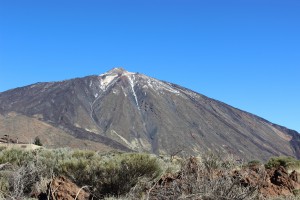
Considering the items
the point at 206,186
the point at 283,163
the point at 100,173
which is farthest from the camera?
the point at 283,163

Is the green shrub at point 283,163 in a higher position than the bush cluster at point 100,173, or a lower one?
higher

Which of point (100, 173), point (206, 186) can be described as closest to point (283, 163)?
point (100, 173)

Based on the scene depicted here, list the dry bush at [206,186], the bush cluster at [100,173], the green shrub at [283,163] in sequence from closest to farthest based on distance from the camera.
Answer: the dry bush at [206,186], the bush cluster at [100,173], the green shrub at [283,163]

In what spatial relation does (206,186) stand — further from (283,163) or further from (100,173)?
(283,163)

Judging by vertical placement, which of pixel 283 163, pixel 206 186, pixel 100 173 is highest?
pixel 283 163

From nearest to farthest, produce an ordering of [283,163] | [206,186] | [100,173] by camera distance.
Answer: [206,186], [100,173], [283,163]

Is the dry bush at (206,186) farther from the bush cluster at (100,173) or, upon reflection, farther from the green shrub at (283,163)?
the green shrub at (283,163)

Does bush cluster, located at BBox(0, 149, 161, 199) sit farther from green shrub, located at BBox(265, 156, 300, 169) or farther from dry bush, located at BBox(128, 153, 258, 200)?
green shrub, located at BBox(265, 156, 300, 169)

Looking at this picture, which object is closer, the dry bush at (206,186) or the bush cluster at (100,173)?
the dry bush at (206,186)

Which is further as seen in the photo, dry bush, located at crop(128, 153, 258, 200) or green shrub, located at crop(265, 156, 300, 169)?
green shrub, located at crop(265, 156, 300, 169)

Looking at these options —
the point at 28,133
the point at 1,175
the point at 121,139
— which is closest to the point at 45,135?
the point at 28,133

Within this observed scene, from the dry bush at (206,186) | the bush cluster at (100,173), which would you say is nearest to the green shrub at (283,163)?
the bush cluster at (100,173)

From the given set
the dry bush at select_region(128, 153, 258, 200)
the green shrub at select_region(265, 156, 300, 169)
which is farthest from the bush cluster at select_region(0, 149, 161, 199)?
the green shrub at select_region(265, 156, 300, 169)

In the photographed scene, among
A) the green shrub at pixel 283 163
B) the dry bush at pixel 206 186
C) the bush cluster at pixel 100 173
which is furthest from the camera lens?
the green shrub at pixel 283 163
